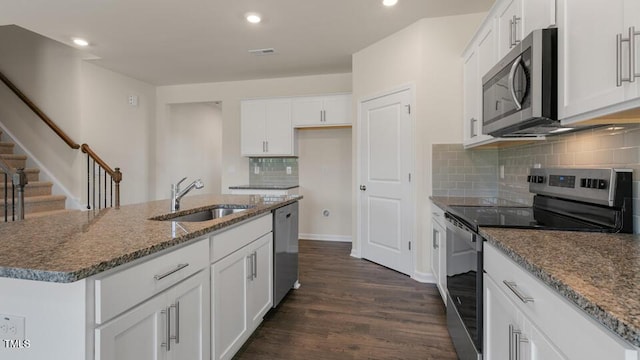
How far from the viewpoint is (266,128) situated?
16.2ft

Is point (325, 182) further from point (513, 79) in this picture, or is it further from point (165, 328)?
point (165, 328)

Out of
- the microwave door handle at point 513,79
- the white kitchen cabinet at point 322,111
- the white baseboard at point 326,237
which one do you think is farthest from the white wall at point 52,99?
the microwave door handle at point 513,79

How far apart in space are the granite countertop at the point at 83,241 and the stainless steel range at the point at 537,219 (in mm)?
1264

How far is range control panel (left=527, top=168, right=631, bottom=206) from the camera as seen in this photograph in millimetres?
1379

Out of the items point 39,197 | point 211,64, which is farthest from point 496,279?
point 39,197

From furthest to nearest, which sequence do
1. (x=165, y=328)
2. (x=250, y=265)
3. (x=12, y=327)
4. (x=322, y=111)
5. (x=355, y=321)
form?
(x=322, y=111) → (x=355, y=321) → (x=250, y=265) → (x=165, y=328) → (x=12, y=327)

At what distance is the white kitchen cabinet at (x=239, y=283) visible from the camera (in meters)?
1.64

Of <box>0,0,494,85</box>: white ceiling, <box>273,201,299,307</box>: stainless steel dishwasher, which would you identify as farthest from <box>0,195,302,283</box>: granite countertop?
<box>0,0,494,85</box>: white ceiling

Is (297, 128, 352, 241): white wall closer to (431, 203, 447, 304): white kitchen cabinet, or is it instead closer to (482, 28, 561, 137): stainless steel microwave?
(431, 203, 447, 304): white kitchen cabinet

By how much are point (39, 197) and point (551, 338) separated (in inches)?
197

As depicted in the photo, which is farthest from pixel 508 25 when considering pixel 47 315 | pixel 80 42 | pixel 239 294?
pixel 80 42

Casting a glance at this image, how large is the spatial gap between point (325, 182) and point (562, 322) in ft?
14.3

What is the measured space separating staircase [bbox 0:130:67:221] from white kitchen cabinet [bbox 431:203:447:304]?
4.35 m

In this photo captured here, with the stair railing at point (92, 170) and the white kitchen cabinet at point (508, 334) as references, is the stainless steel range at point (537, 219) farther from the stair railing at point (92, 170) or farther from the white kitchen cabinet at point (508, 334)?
the stair railing at point (92, 170)
